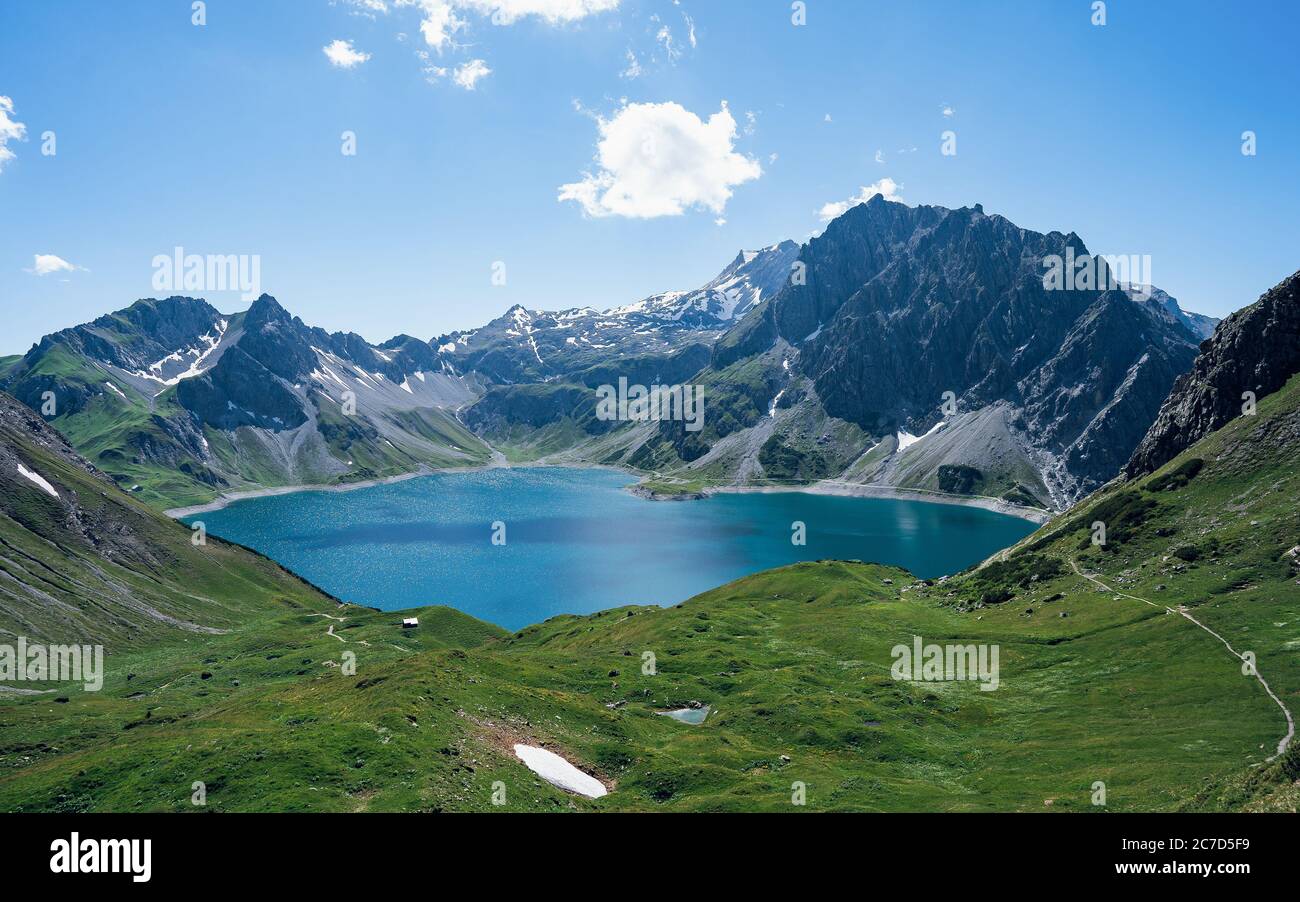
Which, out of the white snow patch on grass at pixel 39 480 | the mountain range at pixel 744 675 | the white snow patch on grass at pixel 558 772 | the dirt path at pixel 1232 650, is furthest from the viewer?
the white snow patch on grass at pixel 39 480

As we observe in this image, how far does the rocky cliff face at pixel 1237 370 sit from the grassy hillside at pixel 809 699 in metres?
8.47

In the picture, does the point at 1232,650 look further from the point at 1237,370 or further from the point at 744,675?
the point at 1237,370

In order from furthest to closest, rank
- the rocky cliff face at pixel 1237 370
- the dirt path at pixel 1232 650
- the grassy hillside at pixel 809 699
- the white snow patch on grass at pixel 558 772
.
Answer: the rocky cliff face at pixel 1237 370
the dirt path at pixel 1232 650
the white snow patch on grass at pixel 558 772
the grassy hillside at pixel 809 699

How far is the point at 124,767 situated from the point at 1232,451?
15432cm

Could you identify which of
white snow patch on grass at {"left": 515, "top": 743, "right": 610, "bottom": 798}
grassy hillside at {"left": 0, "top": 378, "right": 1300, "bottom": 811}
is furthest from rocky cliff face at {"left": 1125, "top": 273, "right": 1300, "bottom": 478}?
white snow patch on grass at {"left": 515, "top": 743, "right": 610, "bottom": 798}

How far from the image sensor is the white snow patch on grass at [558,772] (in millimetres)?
48812

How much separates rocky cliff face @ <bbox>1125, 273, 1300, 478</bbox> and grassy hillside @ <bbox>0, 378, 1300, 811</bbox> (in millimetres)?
8472

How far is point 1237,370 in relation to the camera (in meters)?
140

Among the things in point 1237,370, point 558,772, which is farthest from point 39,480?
point 1237,370

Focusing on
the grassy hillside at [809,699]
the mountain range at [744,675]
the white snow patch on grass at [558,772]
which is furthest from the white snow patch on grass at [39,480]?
the white snow patch on grass at [558,772]

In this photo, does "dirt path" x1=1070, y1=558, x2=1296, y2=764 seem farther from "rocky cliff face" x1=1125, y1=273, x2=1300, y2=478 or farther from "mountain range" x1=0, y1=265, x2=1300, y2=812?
"rocky cliff face" x1=1125, y1=273, x2=1300, y2=478

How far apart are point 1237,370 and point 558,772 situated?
156066 millimetres

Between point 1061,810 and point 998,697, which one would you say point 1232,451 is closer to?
point 998,697

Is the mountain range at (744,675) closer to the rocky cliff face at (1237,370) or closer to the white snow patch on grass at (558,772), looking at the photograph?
the rocky cliff face at (1237,370)
